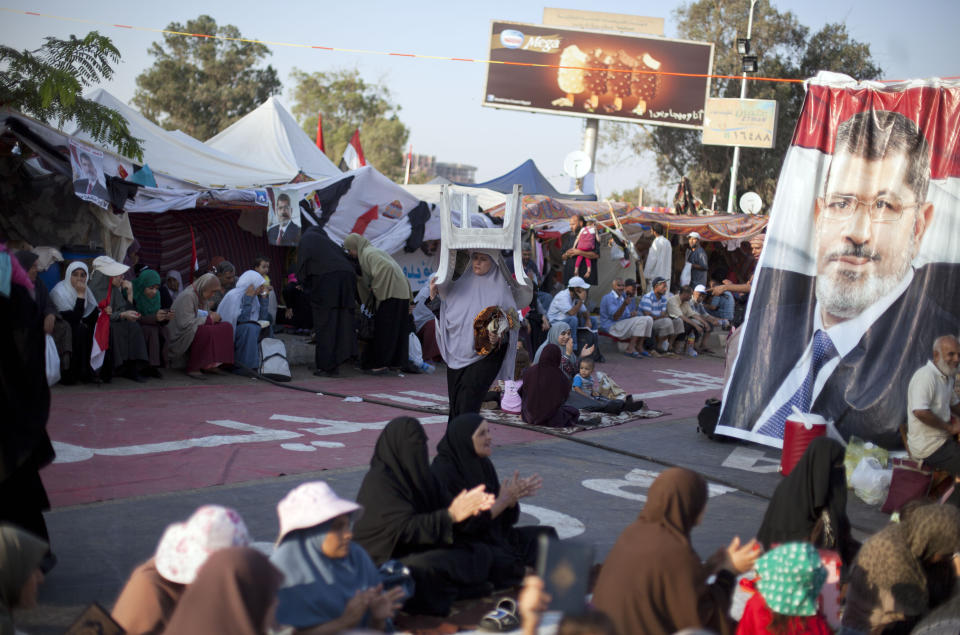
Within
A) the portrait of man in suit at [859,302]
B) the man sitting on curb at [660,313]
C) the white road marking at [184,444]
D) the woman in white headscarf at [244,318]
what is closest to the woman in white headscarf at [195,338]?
the woman in white headscarf at [244,318]

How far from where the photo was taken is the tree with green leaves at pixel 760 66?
38219mm

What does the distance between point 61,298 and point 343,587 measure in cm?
728

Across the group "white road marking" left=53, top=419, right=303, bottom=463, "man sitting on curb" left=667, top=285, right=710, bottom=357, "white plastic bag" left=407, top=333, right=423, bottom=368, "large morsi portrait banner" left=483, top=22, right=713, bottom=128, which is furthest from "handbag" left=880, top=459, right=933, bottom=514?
"large morsi portrait banner" left=483, top=22, right=713, bottom=128

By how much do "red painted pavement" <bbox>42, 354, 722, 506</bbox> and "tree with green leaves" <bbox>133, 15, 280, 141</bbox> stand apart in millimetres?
33390

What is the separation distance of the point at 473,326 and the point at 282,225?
6924mm

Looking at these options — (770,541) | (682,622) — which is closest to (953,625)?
(770,541)

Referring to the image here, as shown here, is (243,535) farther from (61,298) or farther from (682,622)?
(61,298)

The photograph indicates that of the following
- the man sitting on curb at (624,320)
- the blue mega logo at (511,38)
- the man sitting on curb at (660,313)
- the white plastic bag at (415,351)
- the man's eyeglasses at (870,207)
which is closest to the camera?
the man's eyeglasses at (870,207)

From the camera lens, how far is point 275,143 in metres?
19.6

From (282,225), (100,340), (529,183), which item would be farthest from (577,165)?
(100,340)

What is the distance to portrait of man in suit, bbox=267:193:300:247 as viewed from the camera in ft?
46.7

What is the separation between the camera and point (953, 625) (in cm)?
419

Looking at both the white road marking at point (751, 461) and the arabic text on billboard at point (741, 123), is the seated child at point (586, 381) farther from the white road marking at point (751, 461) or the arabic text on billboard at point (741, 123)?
the arabic text on billboard at point (741, 123)

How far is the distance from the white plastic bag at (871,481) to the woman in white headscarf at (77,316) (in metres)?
7.71
